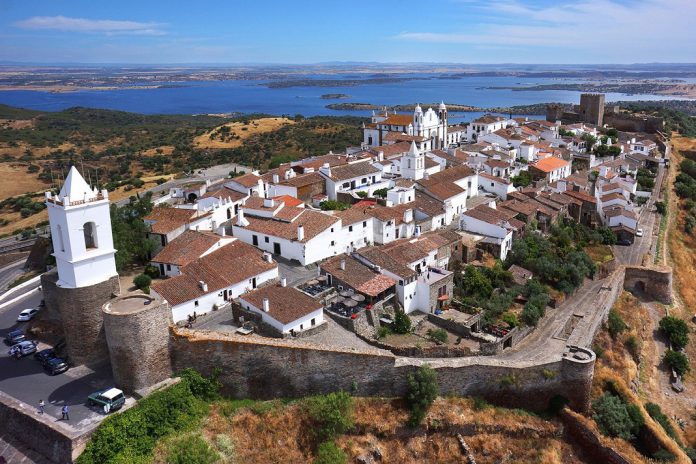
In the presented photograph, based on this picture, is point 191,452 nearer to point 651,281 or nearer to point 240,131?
point 651,281

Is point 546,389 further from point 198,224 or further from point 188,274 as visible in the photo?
point 198,224

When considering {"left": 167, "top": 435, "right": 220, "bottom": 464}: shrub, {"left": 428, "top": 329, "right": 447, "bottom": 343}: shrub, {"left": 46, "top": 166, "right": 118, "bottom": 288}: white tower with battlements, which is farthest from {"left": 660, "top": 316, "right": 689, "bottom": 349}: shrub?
{"left": 46, "top": 166, "right": 118, "bottom": 288}: white tower with battlements

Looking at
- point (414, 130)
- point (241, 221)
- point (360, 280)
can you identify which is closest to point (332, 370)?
point (360, 280)

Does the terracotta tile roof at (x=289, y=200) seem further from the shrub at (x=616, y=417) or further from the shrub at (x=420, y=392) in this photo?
the shrub at (x=616, y=417)

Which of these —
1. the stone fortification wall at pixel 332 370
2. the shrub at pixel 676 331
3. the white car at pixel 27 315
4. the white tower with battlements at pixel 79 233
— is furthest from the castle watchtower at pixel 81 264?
the shrub at pixel 676 331

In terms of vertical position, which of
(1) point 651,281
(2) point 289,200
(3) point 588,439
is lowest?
(3) point 588,439

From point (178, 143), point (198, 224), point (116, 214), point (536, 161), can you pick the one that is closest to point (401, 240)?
point (198, 224)
